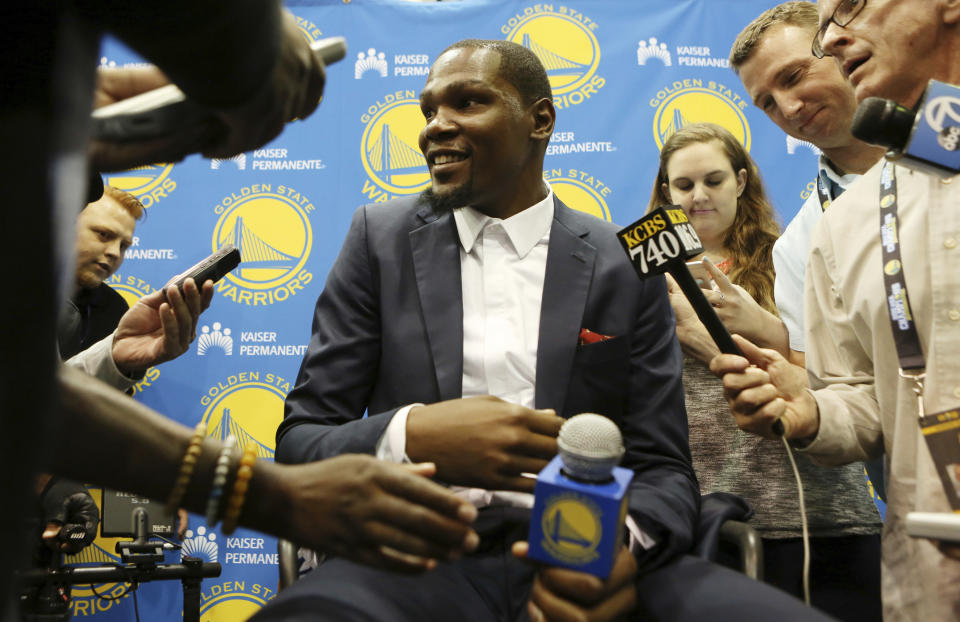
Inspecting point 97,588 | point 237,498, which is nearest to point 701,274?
point 237,498

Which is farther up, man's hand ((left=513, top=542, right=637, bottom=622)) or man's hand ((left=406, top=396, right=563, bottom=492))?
man's hand ((left=406, top=396, right=563, bottom=492))

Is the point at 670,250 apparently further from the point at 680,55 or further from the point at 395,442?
the point at 680,55

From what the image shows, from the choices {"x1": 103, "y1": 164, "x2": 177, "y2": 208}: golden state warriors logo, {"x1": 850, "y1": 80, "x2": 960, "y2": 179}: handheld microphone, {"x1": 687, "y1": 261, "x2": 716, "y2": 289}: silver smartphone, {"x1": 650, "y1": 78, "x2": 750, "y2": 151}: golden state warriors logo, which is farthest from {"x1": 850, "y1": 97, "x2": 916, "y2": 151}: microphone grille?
{"x1": 103, "y1": 164, "x2": 177, "y2": 208}: golden state warriors logo

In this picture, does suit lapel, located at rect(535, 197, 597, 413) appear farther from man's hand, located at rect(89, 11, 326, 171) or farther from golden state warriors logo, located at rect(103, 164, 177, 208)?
golden state warriors logo, located at rect(103, 164, 177, 208)

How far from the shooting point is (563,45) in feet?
11.7

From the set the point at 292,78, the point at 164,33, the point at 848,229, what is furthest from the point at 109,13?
the point at 848,229

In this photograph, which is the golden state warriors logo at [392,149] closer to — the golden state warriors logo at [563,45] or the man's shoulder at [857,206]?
the golden state warriors logo at [563,45]

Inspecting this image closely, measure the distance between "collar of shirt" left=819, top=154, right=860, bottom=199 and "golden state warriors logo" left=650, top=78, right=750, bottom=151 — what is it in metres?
0.98

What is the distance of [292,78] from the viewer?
78 centimetres

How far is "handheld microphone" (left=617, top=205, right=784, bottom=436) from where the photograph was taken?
1.34 meters

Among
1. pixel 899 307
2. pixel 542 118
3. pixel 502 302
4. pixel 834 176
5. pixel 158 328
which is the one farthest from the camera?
pixel 158 328

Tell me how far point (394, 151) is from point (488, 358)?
217 cm

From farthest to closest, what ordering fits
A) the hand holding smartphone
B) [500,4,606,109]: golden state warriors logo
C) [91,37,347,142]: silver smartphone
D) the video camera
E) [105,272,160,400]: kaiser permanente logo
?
[500,4,606,109]: golden state warriors logo
[105,272,160,400]: kaiser permanente logo
the video camera
the hand holding smartphone
[91,37,347,142]: silver smartphone

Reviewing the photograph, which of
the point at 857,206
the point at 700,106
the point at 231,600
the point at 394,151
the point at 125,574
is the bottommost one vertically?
the point at 231,600
